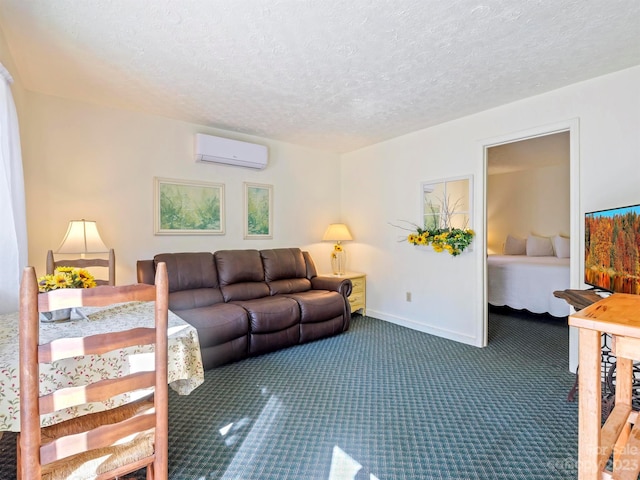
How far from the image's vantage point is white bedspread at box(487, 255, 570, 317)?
162 inches

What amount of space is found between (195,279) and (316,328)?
1.37 metres

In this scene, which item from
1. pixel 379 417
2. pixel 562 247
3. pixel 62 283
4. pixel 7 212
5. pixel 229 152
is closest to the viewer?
pixel 62 283

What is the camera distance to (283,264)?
13.5 feet

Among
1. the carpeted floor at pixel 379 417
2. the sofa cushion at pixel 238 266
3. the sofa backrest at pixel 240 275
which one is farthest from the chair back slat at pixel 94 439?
the sofa cushion at pixel 238 266

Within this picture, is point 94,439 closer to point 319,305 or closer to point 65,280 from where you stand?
point 65,280

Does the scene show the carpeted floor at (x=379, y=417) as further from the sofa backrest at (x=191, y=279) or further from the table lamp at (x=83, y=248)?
the table lamp at (x=83, y=248)

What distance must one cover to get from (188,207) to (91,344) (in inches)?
115

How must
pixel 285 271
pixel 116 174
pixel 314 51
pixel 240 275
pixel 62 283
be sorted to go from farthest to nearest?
pixel 285 271
pixel 240 275
pixel 116 174
pixel 314 51
pixel 62 283

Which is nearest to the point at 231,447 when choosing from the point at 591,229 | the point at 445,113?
the point at 591,229

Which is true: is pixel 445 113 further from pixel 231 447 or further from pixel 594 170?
pixel 231 447

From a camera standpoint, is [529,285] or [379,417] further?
[529,285]

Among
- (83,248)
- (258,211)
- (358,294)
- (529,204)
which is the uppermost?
(529,204)

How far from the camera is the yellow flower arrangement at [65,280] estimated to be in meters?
1.69

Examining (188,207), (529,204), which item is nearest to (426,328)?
(188,207)
